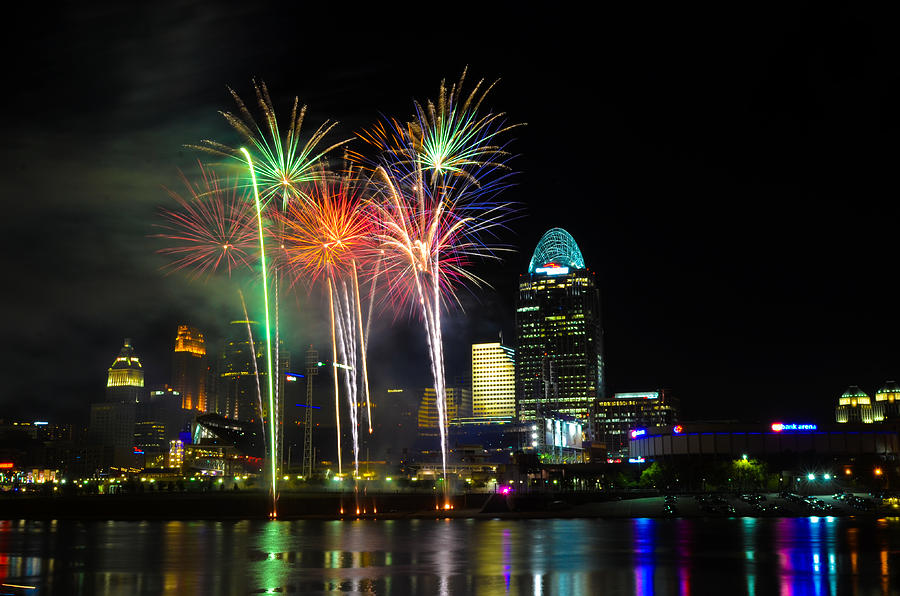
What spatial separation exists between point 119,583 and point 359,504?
4703 cm

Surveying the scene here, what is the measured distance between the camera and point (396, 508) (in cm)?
7244

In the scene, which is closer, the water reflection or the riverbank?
the water reflection

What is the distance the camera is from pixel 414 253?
54.2 m

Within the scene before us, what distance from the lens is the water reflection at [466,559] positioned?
25438 mm

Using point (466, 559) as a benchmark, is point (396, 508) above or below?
below

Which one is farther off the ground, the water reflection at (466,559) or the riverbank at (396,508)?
the water reflection at (466,559)

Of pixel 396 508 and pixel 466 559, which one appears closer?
pixel 466 559

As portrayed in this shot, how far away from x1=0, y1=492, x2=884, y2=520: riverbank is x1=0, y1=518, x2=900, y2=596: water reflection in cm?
1187

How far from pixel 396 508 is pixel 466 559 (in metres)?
40.8

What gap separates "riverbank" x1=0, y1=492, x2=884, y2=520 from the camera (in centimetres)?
6575

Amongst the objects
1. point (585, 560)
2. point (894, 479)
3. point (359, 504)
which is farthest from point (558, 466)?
point (585, 560)

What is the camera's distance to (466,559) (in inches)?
1292

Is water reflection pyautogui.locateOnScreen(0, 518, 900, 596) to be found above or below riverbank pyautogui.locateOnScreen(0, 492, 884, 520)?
above

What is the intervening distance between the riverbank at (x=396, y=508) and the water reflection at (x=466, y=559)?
1187cm
